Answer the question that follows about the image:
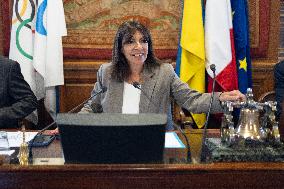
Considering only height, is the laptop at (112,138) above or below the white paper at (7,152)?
above

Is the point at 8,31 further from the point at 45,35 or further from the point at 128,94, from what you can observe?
the point at 128,94

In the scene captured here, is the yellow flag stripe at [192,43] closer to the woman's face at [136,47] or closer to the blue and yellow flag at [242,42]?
the blue and yellow flag at [242,42]

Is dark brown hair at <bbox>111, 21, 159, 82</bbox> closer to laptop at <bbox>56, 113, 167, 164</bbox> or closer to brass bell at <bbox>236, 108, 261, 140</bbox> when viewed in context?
brass bell at <bbox>236, 108, 261, 140</bbox>

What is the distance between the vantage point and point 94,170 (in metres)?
1.49

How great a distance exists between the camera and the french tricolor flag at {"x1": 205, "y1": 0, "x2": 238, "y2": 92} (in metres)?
3.56

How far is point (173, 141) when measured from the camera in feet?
6.61

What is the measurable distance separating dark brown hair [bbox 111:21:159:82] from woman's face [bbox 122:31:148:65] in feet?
0.08

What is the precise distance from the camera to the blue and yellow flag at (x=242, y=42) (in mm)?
3625

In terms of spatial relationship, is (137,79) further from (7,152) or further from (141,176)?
(141,176)

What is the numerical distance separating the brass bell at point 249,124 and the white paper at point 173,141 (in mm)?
299

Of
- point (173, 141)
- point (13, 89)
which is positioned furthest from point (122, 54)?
point (173, 141)

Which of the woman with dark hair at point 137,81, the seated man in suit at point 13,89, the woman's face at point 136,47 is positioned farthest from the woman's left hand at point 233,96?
the seated man in suit at point 13,89

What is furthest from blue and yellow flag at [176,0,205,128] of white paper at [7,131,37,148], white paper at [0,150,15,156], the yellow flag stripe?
white paper at [0,150,15,156]

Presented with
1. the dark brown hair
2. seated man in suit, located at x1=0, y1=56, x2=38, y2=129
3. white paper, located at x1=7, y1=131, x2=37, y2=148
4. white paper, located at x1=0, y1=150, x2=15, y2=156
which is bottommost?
white paper, located at x1=7, y1=131, x2=37, y2=148
